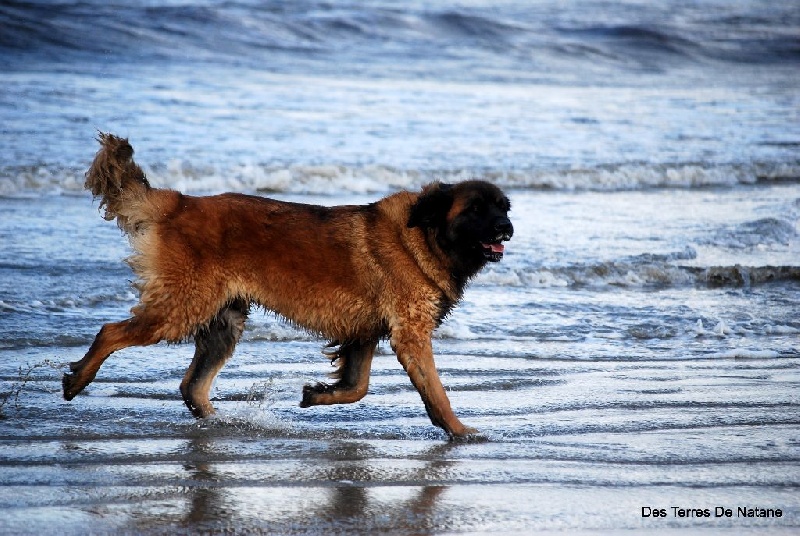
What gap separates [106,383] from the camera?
6.85 meters

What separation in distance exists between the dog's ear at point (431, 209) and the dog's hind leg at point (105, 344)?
151 centimetres

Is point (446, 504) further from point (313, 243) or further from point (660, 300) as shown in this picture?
point (660, 300)

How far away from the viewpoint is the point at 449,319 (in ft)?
28.8

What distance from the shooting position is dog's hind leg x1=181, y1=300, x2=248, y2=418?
6.40 m

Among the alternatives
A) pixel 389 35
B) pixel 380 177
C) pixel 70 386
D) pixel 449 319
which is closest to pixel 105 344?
pixel 70 386

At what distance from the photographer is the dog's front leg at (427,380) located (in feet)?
19.8

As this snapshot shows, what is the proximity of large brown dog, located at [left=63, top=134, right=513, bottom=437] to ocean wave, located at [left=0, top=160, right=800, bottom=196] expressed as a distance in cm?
819

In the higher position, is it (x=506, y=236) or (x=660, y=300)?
(x=506, y=236)

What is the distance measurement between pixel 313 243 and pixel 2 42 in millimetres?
22075

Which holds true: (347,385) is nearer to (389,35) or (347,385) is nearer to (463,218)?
(463,218)

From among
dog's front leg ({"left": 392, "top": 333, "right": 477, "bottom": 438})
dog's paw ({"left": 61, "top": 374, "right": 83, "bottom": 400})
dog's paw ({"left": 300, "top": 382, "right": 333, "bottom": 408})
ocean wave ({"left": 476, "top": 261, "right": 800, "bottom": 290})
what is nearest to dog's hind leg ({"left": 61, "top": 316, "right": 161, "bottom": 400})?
dog's paw ({"left": 61, "top": 374, "right": 83, "bottom": 400})

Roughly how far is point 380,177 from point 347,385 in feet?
31.2

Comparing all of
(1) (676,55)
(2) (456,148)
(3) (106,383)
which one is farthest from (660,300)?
(1) (676,55)

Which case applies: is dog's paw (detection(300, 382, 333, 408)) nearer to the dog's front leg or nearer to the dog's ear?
the dog's front leg
